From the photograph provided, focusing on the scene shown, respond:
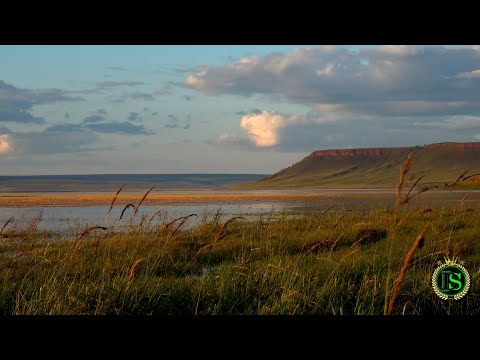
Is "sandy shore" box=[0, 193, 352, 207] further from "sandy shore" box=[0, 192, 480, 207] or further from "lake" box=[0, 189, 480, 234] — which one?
"lake" box=[0, 189, 480, 234]

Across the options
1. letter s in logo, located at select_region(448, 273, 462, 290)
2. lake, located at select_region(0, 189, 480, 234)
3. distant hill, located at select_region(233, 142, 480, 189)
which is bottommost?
lake, located at select_region(0, 189, 480, 234)

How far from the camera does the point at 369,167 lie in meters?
151

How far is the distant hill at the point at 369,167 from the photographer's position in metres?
127

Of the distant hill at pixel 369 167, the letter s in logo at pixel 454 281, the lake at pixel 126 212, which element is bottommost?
the lake at pixel 126 212

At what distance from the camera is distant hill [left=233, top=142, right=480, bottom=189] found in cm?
12719

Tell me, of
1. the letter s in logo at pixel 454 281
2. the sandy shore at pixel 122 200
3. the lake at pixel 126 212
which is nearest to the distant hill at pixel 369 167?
the sandy shore at pixel 122 200

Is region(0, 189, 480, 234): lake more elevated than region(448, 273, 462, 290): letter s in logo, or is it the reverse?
region(448, 273, 462, 290): letter s in logo

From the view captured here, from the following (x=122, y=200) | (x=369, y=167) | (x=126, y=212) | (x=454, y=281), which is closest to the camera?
(x=454, y=281)

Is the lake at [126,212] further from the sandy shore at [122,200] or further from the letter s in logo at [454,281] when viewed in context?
the letter s in logo at [454,281]

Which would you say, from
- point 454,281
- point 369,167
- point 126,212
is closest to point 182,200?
point 126,212

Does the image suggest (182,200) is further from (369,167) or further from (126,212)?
(369,167)

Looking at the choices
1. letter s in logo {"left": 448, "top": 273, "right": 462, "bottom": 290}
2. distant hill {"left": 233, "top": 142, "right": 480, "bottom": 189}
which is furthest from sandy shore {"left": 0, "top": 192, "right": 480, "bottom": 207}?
distant hill {"left": 233, "top": 142, "right": 480, "bottom": 189}

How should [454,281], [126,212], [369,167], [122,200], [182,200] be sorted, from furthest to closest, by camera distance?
[369,167] → [182,200] → [122,200] → [126,212] → [454,281]

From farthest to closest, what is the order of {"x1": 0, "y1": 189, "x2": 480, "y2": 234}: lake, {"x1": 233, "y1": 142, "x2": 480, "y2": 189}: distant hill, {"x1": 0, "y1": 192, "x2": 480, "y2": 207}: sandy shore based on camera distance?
{"x1": 233, "y1": 142, "x2": 480, "y2": 189}: distant hill → {"x1": 0, "y1": 192, "x2": 480, "y2": 207}: sandy shore → {"x1": 0, "y1": 189, "x2": 480, "y2": 234}: lake
